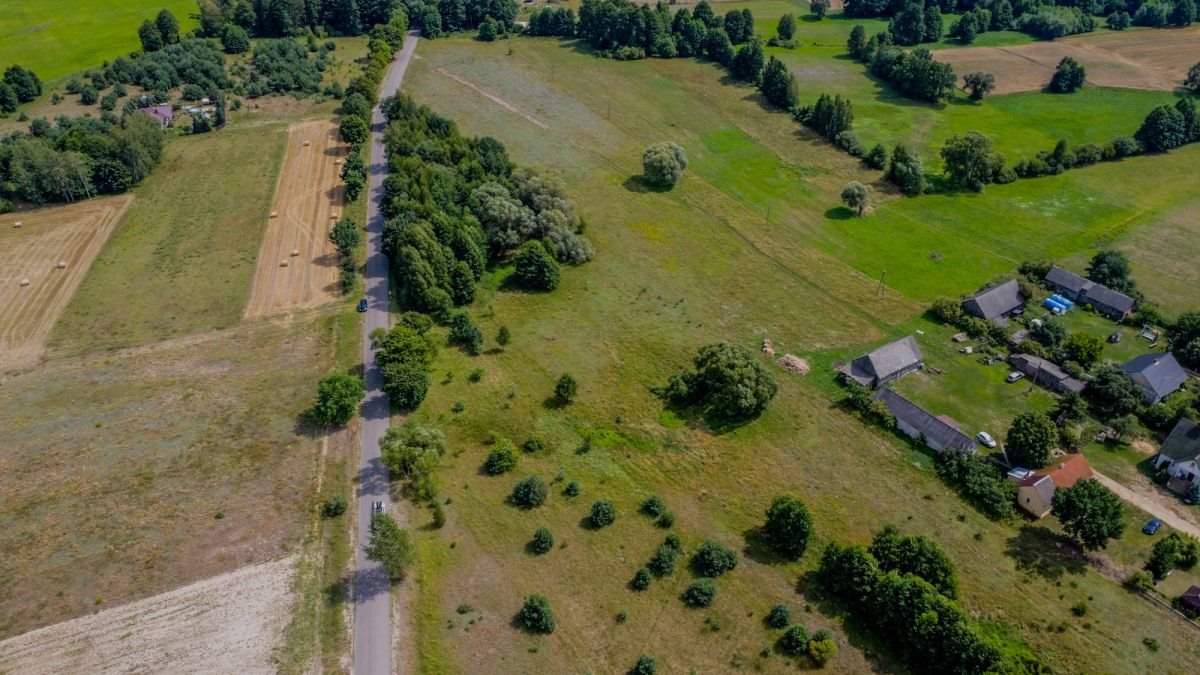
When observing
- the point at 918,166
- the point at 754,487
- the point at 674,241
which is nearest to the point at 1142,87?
the point at 918,166

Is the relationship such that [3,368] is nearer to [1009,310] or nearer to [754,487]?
[754,487]

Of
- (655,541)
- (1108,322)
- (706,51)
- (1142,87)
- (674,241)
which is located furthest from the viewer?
(706,51)

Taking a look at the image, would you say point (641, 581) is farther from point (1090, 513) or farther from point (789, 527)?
point (1090, 513)

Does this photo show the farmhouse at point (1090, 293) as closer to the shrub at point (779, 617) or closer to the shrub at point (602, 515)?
the shrub at point (779, 617)

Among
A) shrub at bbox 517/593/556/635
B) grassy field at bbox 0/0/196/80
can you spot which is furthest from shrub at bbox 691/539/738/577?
grassy field at bbox 0/0/196/80

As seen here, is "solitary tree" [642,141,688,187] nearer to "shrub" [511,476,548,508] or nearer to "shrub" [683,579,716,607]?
"shrub" [511,476,548,508]

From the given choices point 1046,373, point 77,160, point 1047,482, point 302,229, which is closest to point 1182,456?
point 1046,373
